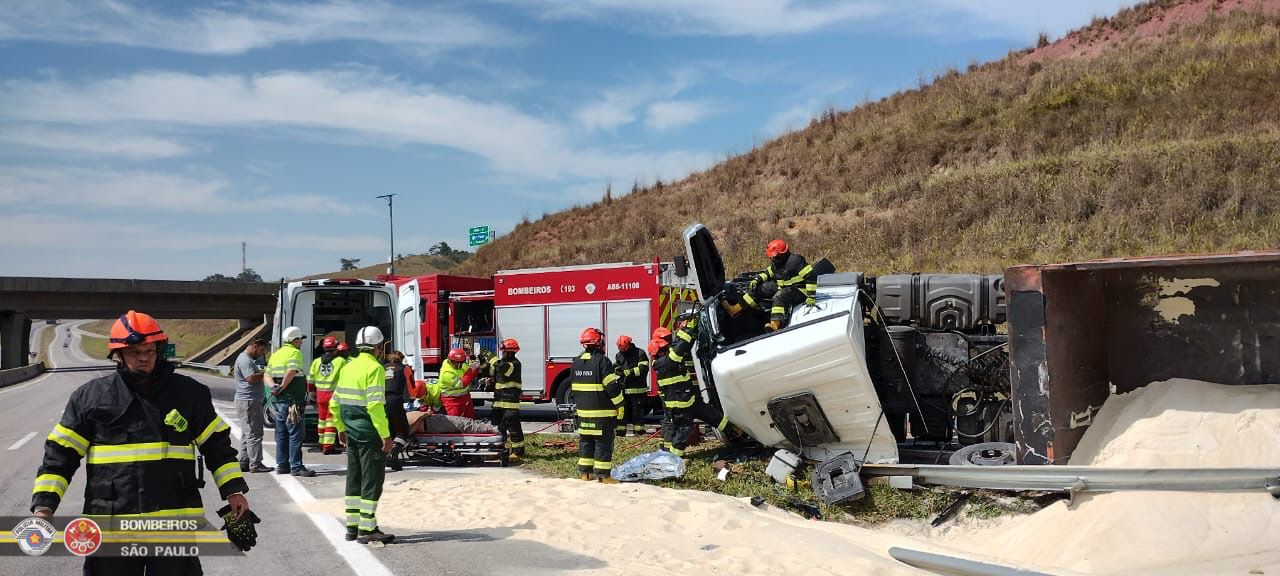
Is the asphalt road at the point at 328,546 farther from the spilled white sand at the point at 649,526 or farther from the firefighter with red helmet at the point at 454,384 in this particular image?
the firefighter with red helmet at the point at 454,384

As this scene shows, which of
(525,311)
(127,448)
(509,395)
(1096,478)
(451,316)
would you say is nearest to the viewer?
(127,448)

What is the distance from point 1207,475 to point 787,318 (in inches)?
146

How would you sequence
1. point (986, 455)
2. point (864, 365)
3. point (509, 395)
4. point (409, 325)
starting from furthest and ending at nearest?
point (409, 325), point (509, 395), point (864, 365), point (986, 455)

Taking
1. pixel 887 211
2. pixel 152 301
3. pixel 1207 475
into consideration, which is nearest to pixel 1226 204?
pixel 887 211

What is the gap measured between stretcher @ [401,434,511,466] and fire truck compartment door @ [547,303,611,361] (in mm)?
5332

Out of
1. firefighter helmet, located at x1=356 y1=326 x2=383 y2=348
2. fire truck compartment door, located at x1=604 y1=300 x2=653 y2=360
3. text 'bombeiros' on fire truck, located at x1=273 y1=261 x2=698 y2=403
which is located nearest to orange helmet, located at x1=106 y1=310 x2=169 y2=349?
firefighter helmet, located at x1=356 y1=326 x2=383 y2=348

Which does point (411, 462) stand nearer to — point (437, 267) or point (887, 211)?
point (887, 211)

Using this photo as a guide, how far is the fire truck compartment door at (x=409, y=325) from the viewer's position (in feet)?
39.2

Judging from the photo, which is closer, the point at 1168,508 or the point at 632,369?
the point at 1168,508

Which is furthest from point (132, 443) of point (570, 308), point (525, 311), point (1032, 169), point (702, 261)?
point (1032, 169)

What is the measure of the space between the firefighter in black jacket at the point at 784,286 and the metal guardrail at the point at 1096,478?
1919 mm

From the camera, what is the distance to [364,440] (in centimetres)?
644

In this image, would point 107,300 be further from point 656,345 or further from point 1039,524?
point 1039,524

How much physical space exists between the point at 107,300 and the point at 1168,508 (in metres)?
44.0
